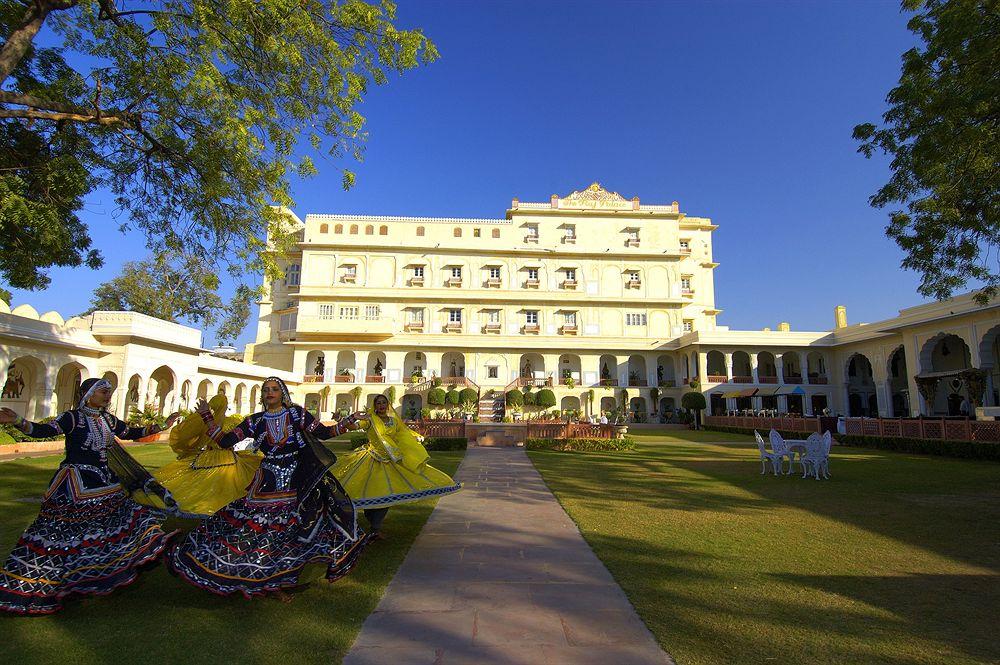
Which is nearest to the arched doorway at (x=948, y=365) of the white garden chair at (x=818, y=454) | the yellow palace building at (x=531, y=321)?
the yellow palace building at (x=531, y=321)

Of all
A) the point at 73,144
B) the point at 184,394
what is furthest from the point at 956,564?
the point at 184,394

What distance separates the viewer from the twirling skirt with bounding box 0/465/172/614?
3594 millimetres

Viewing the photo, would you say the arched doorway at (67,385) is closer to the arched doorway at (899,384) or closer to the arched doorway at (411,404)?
the arched doorway at (411,404)

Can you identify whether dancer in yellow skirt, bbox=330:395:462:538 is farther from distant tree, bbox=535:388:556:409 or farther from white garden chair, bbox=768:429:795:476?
distant tree, bbox=535:388:556:409

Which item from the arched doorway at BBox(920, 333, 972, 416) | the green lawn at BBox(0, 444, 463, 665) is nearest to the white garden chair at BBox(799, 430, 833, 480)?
the green lawn at BBox(0, 444, 463, 665)

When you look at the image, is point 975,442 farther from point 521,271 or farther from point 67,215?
point 521,271

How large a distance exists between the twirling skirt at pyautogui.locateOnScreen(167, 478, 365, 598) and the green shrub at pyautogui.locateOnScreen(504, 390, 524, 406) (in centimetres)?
3007

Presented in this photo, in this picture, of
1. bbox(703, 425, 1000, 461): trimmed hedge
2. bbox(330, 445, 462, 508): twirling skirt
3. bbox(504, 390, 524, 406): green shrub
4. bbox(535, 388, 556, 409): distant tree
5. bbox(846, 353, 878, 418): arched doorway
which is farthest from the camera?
bbox(846, 353, 878, 418): arched doorway

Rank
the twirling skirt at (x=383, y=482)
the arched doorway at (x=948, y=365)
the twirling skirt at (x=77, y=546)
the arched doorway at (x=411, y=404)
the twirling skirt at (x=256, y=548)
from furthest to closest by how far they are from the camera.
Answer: the arched doorway at (x=411, y=404), the arched doorway at (x=948, y=365), the twirling skirt at (x=383, y=482), the twirling skirt at (x=256, y=548), the twirling skirt at (x=77, y=546)

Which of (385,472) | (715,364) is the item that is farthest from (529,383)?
(385,472)

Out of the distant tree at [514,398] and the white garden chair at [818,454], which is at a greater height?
the distant tree at [514,398]

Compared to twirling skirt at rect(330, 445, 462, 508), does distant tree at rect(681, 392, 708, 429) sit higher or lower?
higher

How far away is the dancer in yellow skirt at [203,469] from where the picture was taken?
5941 mm

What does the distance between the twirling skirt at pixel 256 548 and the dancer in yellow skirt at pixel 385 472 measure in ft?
2.61
